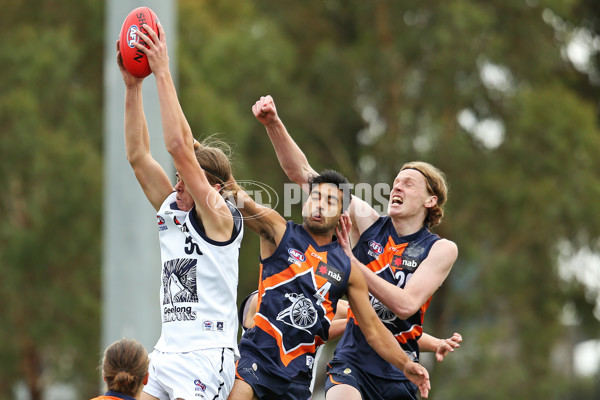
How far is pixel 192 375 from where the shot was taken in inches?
200

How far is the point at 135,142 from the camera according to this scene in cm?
567

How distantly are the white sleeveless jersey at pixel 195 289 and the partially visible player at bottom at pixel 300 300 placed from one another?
11.2 inches

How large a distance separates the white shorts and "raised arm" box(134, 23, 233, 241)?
71 cm

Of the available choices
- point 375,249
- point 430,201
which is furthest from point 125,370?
point 430,201

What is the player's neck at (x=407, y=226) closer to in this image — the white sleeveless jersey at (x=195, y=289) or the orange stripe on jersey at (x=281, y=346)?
the orange stripe on jersey at (x=281, y=346)

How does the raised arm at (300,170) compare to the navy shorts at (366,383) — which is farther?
the raised arm at (300,170)

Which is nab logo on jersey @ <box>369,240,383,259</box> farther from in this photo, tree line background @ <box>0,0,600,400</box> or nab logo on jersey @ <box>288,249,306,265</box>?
tree line background @ <box>0,0,600,400</box>

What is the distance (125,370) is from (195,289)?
31.5 inches

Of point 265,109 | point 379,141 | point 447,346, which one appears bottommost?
point 447,346

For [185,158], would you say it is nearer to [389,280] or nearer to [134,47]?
[134,47]

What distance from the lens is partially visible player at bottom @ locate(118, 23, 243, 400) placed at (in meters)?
5.13

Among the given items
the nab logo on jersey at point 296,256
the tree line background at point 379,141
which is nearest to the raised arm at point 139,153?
the nab logo on jersey at point 296,256

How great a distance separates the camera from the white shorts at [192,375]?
5070 millimetres

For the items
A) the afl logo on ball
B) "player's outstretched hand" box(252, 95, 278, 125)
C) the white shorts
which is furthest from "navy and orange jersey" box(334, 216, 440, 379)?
the afl logo on ball
